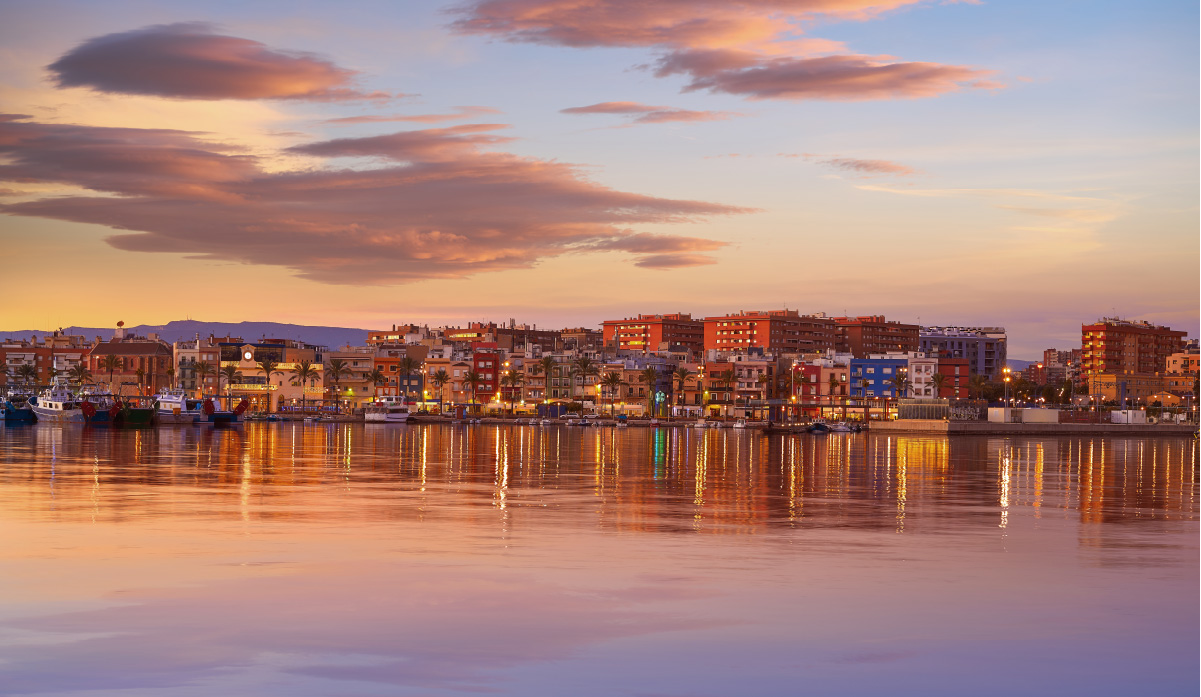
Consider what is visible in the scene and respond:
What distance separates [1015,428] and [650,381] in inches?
2274

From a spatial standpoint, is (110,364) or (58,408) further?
(110,364)

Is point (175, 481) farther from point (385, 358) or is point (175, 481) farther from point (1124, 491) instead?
point (385, 358)

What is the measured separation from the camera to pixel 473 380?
583 ft

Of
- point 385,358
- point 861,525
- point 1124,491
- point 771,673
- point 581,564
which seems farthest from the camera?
point 385,358

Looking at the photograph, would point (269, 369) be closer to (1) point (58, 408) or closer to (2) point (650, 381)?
(2) point (650, 381)

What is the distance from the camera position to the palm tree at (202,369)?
591ft

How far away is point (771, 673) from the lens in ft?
38.4

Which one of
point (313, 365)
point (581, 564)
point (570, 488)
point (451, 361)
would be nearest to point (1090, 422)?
point (451, 361)

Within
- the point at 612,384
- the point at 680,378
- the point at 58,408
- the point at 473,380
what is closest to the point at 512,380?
the point at 473,380

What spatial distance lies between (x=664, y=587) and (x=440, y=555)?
4.18 m

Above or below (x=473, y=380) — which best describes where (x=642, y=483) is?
below

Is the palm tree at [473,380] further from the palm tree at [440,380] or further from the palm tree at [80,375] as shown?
the palm tree at [80,375]

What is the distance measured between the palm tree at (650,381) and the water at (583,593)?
5578 inches

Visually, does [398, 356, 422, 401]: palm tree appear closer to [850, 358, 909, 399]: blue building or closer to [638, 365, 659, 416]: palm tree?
[638, 365, 659, 416]: palm tree
